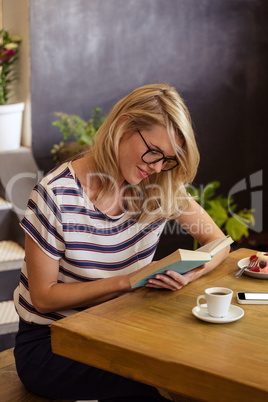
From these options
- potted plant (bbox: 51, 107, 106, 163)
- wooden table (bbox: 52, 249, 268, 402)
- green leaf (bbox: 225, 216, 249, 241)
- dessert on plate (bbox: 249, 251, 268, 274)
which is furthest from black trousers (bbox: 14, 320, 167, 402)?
green leaf (bbox: 225, 216, 249, 241)

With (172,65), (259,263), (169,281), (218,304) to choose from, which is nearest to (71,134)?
(172,65)

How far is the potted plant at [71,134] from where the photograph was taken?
3514mm

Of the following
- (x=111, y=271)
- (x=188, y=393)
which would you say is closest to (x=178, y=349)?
(x=188, y=393)

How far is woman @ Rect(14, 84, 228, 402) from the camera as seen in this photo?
5.60 ft

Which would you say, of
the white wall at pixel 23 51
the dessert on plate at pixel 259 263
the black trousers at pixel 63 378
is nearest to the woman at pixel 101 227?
the black trousers at pixel 63 378

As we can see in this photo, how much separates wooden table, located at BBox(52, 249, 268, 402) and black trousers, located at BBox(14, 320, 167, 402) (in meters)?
0.23

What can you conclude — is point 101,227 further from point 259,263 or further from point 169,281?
point 259,263

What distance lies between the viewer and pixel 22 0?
347 centimetres

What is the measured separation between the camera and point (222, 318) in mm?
1484

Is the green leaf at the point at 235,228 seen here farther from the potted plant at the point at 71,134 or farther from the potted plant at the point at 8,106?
the potted plant at the point at 8,106

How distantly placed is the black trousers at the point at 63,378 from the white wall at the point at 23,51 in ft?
6.67

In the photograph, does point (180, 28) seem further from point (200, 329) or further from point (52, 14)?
point (200, 329)

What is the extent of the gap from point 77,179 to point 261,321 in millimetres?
739

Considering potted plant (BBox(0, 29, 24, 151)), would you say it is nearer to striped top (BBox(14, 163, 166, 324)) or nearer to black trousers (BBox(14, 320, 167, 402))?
striped top (BBox(14, 163, 166, 324))
